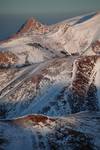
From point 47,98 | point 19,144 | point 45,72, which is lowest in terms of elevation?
point 19,144

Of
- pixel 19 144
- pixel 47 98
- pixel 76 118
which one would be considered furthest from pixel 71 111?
pixel 19 144

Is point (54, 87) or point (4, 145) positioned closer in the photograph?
point (4, 145)

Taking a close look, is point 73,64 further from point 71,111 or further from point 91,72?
point 71,111

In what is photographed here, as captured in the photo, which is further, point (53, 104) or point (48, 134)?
point (53, 104)

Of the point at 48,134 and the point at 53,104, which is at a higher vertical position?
the point at 53,104

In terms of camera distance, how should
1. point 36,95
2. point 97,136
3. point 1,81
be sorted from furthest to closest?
point 1,81 → point 36,95 → point 97,136

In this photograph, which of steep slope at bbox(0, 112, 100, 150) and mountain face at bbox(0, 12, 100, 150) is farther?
mountain face at bbox(0, 12, 100, 150)

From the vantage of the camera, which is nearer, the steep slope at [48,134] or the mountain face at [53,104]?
the steep slope at [48,134]

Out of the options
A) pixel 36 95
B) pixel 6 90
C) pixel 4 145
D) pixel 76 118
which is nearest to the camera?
pixel 4 145

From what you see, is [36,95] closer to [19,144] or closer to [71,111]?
[71,111]

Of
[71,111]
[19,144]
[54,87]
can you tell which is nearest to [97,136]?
[19,144]

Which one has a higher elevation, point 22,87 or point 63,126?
point 22,87
